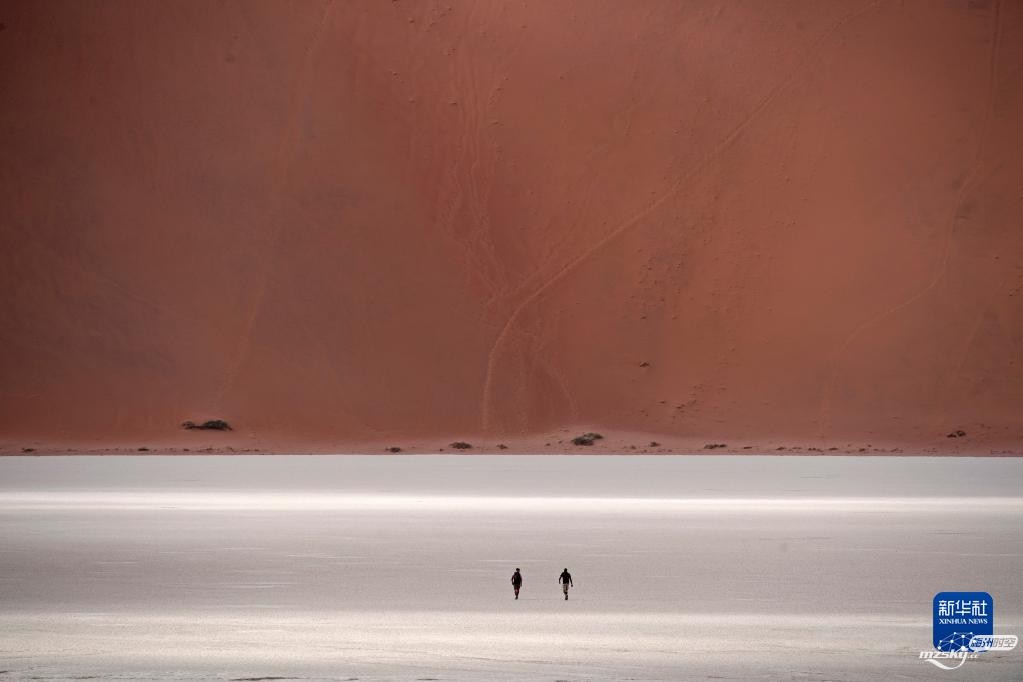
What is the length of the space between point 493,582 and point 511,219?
39.7 meters

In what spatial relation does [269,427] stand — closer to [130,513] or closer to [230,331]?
[230,331]

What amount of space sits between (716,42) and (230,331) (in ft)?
70.5

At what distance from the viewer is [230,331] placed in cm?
4850

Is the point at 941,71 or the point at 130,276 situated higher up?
the point at 941,71

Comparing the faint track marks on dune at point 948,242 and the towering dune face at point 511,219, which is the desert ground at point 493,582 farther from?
the towering dune face at point 511,219

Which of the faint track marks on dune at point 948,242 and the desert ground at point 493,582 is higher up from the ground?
the faint track marks on dune at point 948,242

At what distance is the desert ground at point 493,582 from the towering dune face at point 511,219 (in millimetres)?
24314

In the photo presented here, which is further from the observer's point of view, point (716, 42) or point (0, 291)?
point (716, 42)

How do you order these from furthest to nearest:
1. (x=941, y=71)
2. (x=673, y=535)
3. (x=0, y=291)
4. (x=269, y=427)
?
(x=941, y=71)
(x=0, y=291)
(x=269, y=427)
(x=673, y=535)

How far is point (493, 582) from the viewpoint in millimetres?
11664

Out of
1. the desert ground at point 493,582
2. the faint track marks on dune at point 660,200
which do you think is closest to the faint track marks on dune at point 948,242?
the faint track marks on dune at point 660,200

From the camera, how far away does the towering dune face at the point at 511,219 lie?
155 feet

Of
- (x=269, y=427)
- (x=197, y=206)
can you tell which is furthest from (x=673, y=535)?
(x=197, y=206)

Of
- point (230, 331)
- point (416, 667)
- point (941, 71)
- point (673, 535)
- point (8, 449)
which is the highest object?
point (941, 71)
